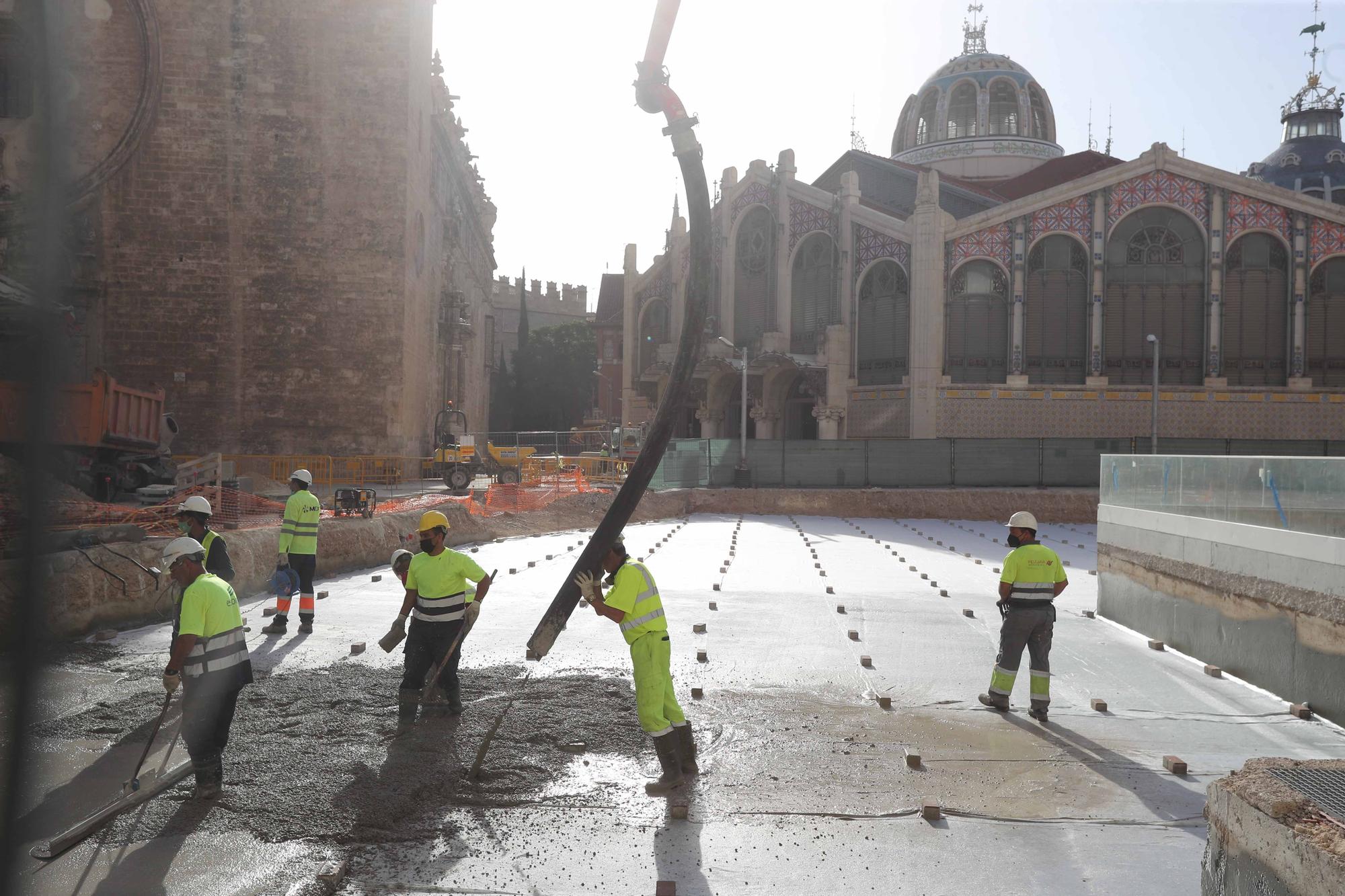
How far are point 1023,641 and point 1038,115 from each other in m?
40.4

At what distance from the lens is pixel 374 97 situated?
944 inches

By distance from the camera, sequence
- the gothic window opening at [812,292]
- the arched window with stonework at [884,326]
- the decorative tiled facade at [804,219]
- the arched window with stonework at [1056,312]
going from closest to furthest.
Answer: the arched window with stonework at [1056,312] < the arched window with stonework at [884,326] < the gothic window opening at [812,292] < the decorative tiled facade at [804,219]

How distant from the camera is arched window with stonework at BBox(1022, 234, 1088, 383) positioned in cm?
3025

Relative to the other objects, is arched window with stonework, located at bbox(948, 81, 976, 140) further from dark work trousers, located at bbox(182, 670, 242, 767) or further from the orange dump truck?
dark work trousers, located at bbox(182, 670, 242, 767)

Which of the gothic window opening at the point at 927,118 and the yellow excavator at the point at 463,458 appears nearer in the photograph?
the yellow excavator at the point at 463,458

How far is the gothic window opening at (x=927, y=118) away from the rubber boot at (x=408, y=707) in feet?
134

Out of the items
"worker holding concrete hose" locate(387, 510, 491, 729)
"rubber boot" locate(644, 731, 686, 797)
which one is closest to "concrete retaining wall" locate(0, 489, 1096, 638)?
"worker holding concrete hose" locate(387, 510, 491, 729)

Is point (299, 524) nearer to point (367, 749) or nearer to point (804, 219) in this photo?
point (367, 749)

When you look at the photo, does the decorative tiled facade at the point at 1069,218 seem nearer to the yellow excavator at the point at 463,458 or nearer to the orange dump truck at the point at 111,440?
the yellow excavator at the point at 463,458

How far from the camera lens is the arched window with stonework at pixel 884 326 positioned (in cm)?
3102

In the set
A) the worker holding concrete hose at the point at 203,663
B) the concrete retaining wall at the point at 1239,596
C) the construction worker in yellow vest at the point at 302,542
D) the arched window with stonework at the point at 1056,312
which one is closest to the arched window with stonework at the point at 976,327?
the arched window with stonework at the point at 1056,312

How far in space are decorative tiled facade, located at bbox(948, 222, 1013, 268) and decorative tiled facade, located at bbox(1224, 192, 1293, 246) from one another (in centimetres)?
672

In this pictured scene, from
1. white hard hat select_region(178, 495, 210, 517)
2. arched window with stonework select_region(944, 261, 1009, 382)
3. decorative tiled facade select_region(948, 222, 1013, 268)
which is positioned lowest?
white hard hat select_region(178, 495, 210, 517)

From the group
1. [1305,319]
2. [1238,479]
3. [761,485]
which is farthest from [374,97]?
[1305,319]
